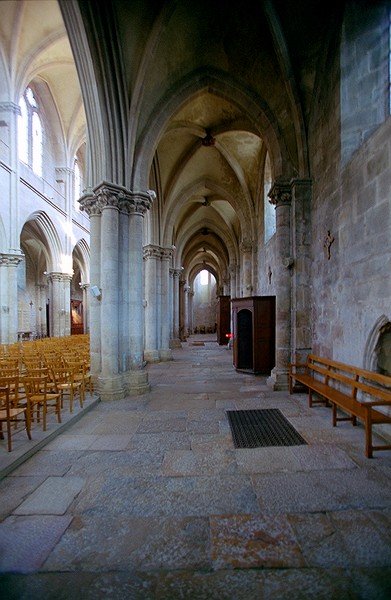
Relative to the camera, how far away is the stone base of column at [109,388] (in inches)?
258

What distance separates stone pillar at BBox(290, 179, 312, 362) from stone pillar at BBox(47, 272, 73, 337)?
53.9ft

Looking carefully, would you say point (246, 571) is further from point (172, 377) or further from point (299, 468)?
point (172, 377)

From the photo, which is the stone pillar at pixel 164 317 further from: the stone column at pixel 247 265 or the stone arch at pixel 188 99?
the stone arch at pixel 188 99

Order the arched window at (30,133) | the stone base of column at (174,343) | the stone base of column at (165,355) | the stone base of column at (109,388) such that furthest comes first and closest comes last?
1. the stone base of column at (174,343)
2. the arched window at (30,133)
3. the stone base of column at (165,355)
4. the stone base of column at (109,388)

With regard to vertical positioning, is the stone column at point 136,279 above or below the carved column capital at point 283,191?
below

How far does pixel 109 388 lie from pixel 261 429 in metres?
3.54

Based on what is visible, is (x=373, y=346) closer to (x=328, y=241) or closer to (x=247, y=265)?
(x=328, y=241)

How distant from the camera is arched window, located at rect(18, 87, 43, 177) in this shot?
15867mm

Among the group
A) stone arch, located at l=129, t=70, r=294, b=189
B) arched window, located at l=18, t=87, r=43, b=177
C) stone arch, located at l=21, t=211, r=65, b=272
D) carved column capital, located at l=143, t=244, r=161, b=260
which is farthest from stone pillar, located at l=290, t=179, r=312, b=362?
stone arch, located at l=21, t=211, r=65, b=272

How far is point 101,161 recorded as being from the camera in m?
6.93

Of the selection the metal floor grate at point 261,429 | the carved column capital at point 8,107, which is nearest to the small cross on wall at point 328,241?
the metal floor grate at point 261,429

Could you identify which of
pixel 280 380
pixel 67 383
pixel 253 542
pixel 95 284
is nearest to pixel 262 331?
pixel 280 380

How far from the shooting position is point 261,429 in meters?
4.62

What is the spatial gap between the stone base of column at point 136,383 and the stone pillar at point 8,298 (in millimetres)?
10087
